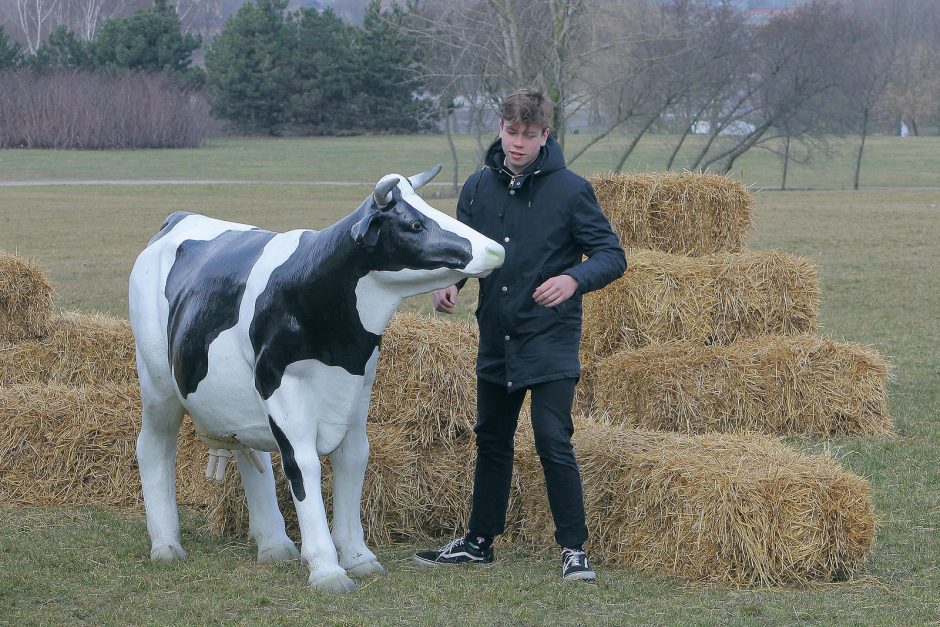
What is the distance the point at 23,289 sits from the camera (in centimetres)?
841

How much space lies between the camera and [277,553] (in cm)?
550

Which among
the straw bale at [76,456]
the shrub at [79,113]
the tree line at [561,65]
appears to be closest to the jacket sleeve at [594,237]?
the straw bale at [76,456]

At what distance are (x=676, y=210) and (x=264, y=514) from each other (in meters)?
4.74

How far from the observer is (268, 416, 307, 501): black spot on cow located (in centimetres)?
495

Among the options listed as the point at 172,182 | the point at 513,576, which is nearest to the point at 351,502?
the point at 513,576

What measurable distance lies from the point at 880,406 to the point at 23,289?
5911mm

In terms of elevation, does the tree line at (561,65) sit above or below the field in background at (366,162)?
above

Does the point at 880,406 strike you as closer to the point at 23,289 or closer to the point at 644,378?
the point at 644,378

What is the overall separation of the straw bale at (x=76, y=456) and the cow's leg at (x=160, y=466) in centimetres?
89

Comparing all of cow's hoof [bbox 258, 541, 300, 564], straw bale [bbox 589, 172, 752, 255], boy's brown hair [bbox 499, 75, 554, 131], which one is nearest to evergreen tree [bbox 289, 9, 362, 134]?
straw bale [bbox 589, 172, 752, 255]

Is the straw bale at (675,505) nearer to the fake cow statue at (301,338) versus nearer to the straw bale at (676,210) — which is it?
the fake cow statue at (301,338)

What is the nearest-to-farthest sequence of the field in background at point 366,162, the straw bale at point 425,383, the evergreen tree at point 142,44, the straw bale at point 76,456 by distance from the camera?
the straw bale at point 425,383, the straw bale at point 76,456, the field in background at point 366,162, the evergreen tree at point 142,44

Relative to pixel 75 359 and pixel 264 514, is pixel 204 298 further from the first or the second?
pixel 75 359

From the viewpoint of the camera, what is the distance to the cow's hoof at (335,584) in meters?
4.93
